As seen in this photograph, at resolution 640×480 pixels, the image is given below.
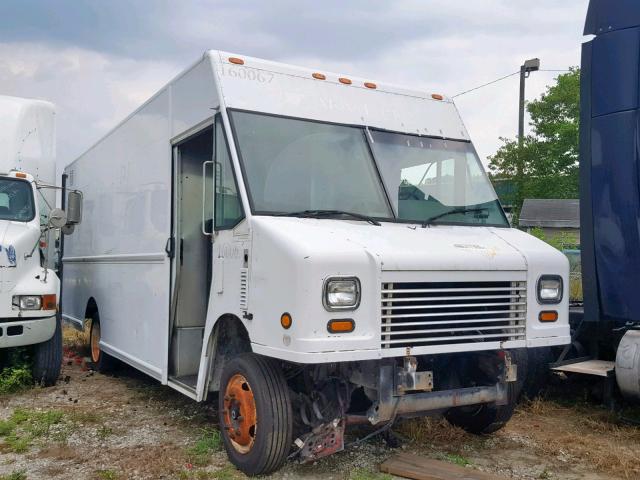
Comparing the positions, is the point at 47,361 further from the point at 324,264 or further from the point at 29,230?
the point at 324,264

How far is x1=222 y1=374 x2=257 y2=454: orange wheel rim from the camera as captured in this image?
462cm

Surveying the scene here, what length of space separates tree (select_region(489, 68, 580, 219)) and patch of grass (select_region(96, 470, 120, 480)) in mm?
23610

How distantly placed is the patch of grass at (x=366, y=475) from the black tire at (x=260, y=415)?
0.54m

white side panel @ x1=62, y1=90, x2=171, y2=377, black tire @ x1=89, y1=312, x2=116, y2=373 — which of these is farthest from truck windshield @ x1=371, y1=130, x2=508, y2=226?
black tire @ x1=89, y1=312, x2=116, y2=373

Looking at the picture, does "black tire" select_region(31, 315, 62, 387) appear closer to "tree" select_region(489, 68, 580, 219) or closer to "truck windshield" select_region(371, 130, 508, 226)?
"truck windshield" select_region(371, 130, 508, 226)

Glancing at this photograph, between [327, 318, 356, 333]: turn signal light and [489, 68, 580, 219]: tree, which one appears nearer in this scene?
[327, 318, 356, 333]: turn signal light

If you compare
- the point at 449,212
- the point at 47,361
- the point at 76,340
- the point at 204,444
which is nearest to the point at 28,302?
A: the point at 47,361

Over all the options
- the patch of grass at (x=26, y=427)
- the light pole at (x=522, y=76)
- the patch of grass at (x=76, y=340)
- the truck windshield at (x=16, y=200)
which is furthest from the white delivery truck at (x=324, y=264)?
the light pole at (x=522, y=76)

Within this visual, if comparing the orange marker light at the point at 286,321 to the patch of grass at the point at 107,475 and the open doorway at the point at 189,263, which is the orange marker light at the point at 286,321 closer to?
the patch of grass at the point at 107,475

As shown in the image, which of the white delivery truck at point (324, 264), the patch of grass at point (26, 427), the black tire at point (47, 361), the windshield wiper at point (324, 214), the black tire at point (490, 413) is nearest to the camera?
the white delivery truck at point (324, 264)

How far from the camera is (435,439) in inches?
219

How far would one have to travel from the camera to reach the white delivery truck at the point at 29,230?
7098mm

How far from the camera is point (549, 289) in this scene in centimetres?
488

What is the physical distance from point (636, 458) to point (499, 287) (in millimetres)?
1845
